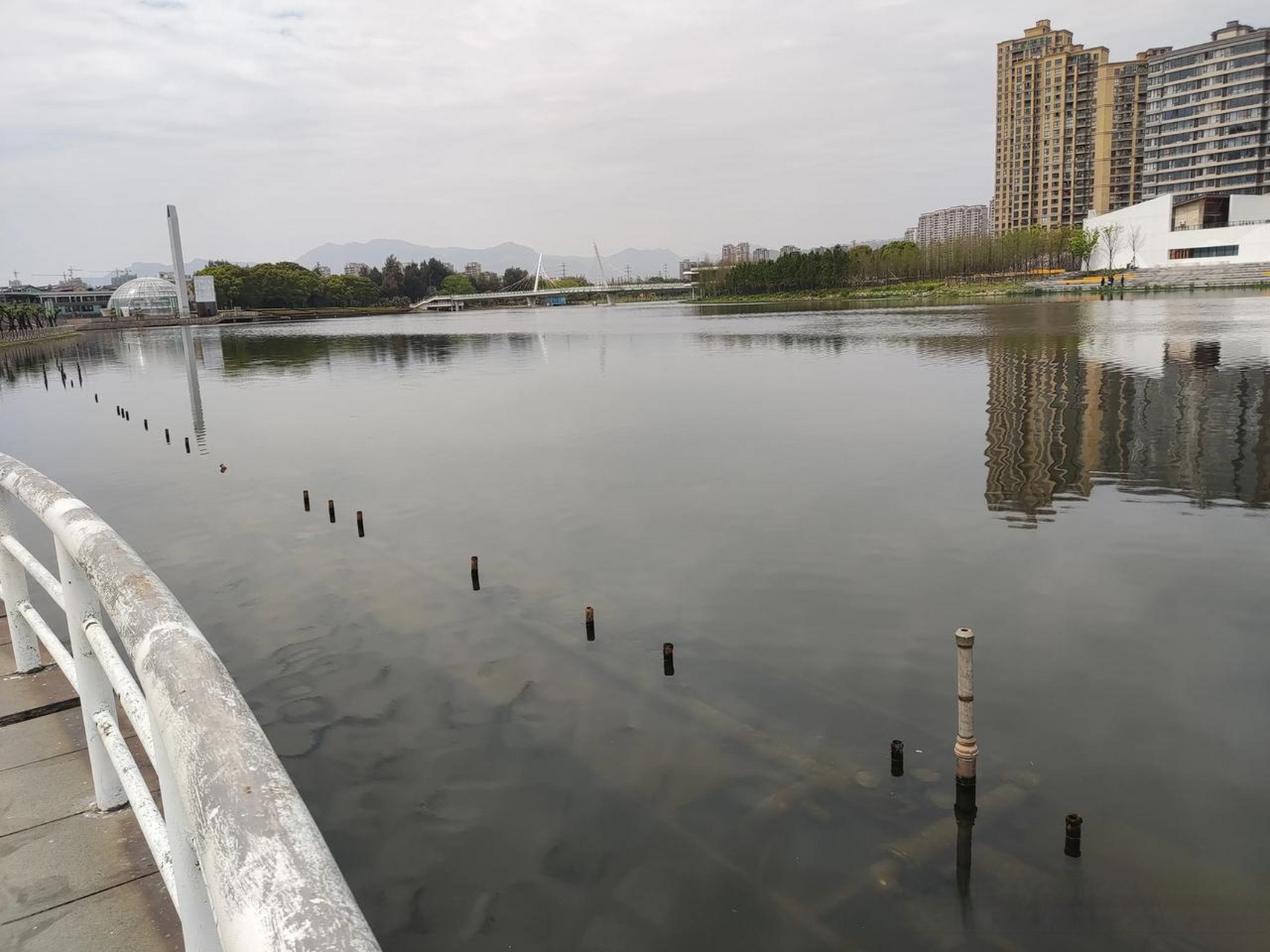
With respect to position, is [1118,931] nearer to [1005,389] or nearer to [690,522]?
[690,522]

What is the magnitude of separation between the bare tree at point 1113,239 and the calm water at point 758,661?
15643 cm

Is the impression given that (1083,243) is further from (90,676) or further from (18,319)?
(90,676)

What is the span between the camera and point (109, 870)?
420 cm

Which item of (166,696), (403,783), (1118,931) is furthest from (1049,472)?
(166,696)

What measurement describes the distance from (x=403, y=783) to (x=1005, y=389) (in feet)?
130

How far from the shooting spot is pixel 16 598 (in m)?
5.91

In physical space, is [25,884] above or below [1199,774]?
above

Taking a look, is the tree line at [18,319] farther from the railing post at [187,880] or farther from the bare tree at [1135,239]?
the bare tree at [1135,239]

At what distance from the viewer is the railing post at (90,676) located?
4023 mm

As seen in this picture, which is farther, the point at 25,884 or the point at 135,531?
the point at 135,531

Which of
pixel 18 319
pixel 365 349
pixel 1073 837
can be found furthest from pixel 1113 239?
pixel 1073 837

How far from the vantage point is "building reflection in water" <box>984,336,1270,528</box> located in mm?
24922

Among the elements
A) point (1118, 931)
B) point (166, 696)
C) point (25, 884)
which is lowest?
point (1118, 931)

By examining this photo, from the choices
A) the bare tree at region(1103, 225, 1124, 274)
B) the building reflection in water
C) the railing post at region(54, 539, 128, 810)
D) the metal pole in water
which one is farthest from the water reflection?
the bare tree at region(1103, 225, 1124, 274)
